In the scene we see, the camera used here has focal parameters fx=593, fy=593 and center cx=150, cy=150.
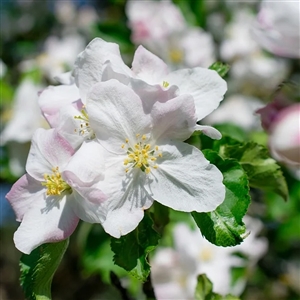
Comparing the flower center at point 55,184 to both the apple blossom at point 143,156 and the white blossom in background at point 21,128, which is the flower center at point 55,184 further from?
the white blossom in background at point 21,128

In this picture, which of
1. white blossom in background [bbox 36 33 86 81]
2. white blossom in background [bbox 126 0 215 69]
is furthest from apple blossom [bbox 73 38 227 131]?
white blossom in background [bbox 36 33 86 81]

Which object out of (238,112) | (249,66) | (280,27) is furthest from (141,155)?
(249,66)

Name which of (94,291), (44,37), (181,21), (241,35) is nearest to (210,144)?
(181,21)

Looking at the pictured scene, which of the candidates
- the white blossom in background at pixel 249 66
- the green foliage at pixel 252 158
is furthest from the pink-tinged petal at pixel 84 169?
the white blossom in background at pixel 249 66

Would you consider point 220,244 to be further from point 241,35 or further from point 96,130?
point 241,35

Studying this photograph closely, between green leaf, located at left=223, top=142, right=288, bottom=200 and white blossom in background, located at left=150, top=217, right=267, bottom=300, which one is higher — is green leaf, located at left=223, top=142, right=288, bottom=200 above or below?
above

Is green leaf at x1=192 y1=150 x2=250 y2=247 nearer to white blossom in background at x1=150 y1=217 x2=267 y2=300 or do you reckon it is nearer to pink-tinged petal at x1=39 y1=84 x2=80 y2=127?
pink-tinged petal at x1=39 y1=84 x2=80 y2=127
